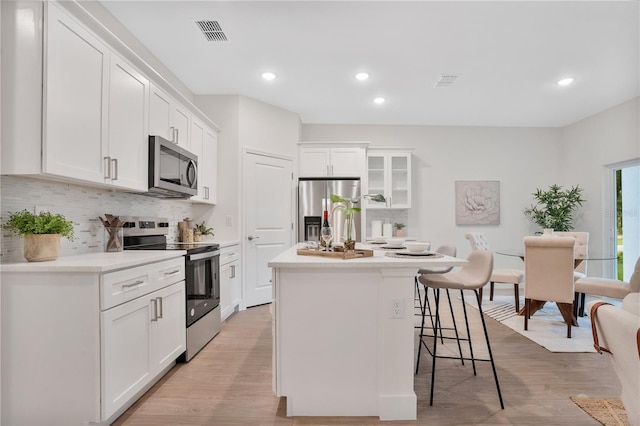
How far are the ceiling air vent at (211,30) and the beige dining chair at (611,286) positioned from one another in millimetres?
4508

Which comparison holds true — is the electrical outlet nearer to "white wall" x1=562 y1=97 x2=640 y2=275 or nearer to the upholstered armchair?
the upholstered armchair

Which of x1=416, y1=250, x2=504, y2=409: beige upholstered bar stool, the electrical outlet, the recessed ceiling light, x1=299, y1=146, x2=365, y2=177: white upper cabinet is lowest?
the electrical outlet

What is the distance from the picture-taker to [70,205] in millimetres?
2361

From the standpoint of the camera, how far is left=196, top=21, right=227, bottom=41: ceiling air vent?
2899mm

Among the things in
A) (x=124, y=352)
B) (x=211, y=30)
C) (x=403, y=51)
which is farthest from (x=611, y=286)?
(x=211, y=30)

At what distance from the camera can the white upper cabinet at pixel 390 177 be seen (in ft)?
18.6

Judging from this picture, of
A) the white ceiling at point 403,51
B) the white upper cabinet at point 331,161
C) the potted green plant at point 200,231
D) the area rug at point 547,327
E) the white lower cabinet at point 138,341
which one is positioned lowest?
the area rug at point 547,327

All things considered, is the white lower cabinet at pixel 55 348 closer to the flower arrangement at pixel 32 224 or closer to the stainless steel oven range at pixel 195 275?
the flower arrangement at pixel 32 224

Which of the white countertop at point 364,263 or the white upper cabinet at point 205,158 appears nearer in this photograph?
the white countertop at point 364,263

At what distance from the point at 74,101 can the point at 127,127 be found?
53 cm

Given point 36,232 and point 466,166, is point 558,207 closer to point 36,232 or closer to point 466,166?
point 466,166

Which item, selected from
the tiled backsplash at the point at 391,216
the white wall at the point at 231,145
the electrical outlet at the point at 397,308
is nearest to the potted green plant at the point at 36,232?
the electrical outlet at the point at 397,308

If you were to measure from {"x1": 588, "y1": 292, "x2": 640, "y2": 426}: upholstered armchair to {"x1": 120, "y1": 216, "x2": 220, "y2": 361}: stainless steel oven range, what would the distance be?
2.60 meters

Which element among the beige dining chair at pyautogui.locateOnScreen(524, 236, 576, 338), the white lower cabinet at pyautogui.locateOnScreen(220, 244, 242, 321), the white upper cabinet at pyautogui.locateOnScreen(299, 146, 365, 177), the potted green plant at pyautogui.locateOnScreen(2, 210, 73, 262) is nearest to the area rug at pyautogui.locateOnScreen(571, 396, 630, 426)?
the beige dining chair at pyautogui.locateOnScreen(524, 236, 576, 338)
